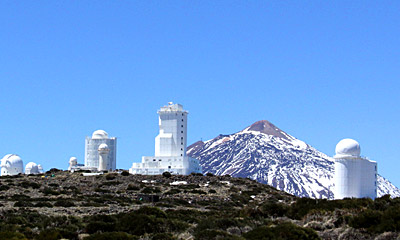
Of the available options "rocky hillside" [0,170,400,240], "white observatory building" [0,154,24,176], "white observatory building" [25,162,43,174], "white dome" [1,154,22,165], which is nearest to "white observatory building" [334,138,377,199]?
"rocky hillside" [0,170,400,240]

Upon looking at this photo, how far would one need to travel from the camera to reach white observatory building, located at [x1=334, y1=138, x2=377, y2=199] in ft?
247

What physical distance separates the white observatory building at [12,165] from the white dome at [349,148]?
189 ft

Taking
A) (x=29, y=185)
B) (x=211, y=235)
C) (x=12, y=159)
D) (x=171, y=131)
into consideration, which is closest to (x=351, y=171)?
(x=171, y=131)

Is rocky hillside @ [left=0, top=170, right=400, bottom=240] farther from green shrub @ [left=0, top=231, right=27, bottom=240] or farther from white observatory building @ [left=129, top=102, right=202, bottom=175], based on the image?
white observatory building @ [left=129, top=102, right=202, bottom=175]

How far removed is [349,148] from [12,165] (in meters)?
60.2

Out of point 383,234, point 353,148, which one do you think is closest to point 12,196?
point 383,234

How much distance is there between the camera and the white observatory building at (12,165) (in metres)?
108

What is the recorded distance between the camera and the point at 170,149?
293 ft

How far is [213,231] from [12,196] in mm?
32566

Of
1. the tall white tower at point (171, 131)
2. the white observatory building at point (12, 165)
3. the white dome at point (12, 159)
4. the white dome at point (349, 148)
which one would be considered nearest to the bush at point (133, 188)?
the tall white tower at point (171, 131)

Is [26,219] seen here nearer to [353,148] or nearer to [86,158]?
[353,148]

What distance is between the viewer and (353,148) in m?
75.2

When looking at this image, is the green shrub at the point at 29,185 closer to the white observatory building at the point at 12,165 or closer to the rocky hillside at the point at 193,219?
the rocky hillside at the point at 193,219

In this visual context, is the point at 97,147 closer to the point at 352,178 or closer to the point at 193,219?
the point at 352,178
